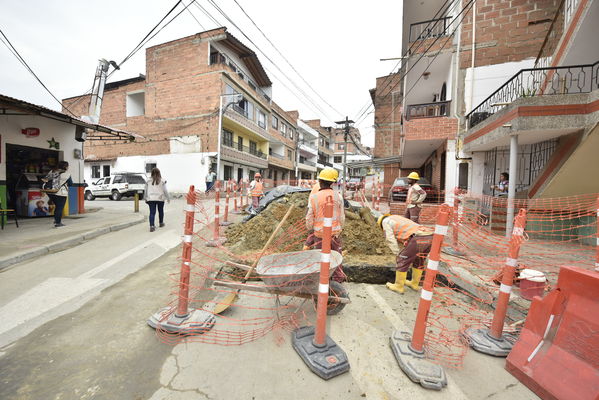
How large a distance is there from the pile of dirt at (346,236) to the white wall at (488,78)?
6.73 m

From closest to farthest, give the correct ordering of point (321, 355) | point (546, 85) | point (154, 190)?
point (321, 355) → point (154, 190) → point (546, 85)

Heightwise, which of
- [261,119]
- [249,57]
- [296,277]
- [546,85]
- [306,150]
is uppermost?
[249,57]

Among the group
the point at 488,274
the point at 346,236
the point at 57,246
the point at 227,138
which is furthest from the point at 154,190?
the point at 227,138

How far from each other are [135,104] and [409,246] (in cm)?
2618

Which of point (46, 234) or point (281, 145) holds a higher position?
point (281, 145)

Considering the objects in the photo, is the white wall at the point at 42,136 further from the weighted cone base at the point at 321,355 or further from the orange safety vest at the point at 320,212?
the weighted cone base at the point at 321,355

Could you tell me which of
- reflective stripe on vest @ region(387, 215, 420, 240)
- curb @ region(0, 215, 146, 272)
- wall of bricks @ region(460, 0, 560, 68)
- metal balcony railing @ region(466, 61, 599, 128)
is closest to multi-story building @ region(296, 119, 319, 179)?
wall of bricks @ region(460, 0, 560, 68)

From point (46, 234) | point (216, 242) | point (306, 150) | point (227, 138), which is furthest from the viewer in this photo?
point (306, 150)

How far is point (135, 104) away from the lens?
2159 cm

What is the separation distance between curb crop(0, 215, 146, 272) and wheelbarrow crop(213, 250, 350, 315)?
4.07 metres

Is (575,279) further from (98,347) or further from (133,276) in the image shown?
(133,276)

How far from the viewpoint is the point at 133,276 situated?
370 cm

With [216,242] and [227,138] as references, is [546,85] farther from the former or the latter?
[227,138]

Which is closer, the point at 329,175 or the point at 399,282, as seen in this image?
the point at 329,175
